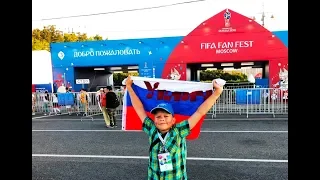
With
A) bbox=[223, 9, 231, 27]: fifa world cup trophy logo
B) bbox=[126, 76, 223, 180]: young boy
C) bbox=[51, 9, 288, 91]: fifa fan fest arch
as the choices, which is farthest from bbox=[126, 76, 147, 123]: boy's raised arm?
bbox=[223, 9, 231, 27]: fifa world cup trophy logo

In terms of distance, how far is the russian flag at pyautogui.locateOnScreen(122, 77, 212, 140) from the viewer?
310 cm

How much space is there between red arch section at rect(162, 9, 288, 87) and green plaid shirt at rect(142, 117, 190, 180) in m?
14.9

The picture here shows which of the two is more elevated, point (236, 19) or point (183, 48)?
point (236, 19)

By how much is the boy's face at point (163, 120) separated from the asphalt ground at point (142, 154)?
2.58 m

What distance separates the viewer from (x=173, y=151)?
107 inches

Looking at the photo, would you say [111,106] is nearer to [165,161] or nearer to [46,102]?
[46,102]

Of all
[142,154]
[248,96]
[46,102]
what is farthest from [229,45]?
[142,154]

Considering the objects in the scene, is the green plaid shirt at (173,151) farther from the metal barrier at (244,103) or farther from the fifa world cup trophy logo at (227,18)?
the fifa world cup trophy logo at (227,18)

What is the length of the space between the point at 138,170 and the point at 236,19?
1388cm

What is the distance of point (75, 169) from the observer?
5.71m
